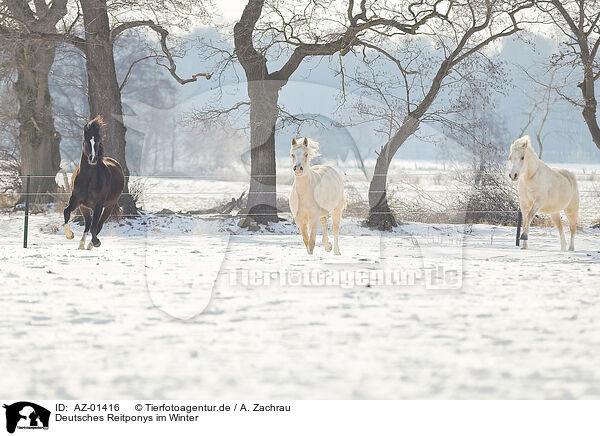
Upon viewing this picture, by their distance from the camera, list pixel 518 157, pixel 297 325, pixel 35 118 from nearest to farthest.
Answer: pixel 297 325 < pixel 518 157 < pixel 35 118

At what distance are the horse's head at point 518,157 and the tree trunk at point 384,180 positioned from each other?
13.9ft

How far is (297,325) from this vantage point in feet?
12.4

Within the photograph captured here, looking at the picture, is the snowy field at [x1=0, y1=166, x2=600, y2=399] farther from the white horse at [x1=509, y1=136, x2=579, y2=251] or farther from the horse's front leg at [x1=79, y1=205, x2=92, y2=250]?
the white horse at [x1=509, y1=136, x2=579, y2=251]

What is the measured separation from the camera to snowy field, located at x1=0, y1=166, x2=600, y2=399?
105 inches

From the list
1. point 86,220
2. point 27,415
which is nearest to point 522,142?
point 86,220

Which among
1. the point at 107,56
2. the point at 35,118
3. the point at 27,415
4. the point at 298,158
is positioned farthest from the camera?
the point at 35,118

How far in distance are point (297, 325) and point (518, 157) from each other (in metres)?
4.97

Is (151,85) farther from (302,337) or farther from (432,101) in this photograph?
(302,337)

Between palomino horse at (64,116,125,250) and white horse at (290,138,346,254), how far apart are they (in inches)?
96.4

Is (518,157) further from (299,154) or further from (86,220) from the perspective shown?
(86,220)

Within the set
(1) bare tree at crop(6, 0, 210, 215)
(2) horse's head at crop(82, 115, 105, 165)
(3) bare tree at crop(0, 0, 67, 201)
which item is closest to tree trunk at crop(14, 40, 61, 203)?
(3) bare tree at crop(0, 0, 67, 201)

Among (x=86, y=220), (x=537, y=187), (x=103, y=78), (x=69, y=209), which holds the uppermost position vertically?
(x=103, y=78)

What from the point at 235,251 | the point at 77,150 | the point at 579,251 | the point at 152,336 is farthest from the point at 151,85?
the point at 152,336

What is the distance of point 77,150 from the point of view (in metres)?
20.9
